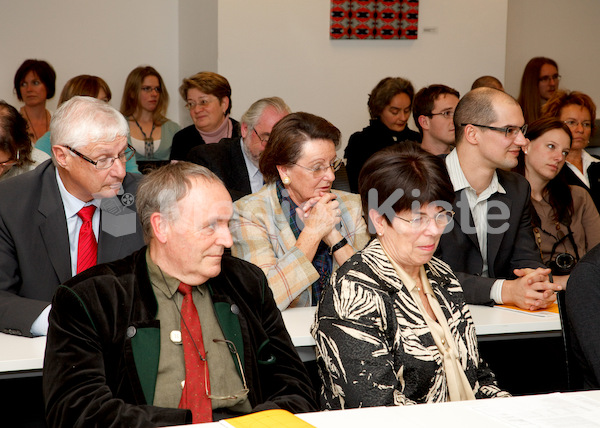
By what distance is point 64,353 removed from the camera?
187 cm

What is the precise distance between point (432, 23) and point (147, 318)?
4.85 metres

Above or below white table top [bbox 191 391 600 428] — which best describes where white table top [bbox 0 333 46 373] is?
below

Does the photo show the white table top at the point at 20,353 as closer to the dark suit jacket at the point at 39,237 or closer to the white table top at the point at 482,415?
the dark suit jacket at the point at 39,237

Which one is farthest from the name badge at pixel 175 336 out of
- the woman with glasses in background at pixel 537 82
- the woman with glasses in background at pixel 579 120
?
the woman with glasses in background at pixel 537 82

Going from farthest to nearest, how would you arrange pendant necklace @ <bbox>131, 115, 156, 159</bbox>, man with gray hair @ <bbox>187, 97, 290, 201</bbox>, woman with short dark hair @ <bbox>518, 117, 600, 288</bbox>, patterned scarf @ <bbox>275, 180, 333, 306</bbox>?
pendant necklace @ <bbox>131, 115, 156, 159</bbox>
man with gray hair @ <bbox>187, 97, 290, 201</bbox>
woman with short dark hair @ <bbox>518, 117, 600, 288</bbox>
patterned scarf @ <bbox>275, 180, 333, 306</bbox>

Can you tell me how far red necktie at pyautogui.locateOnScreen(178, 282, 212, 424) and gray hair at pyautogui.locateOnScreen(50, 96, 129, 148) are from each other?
94 cm

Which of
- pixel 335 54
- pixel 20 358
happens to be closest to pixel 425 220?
pixel 20 358

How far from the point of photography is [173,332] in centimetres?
200

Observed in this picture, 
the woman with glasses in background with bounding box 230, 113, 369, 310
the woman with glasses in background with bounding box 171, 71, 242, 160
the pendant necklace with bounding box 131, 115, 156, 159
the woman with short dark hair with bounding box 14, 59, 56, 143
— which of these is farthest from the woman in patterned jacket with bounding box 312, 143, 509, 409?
the woman with short dark hair with bounding box 14, 59, 56, 143

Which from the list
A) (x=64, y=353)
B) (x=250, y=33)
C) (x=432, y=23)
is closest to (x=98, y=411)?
(x=64, y=353)

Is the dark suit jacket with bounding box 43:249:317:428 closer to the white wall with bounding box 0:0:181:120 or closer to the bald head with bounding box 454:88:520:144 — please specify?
the bald head with bounding box 454:88:520:144

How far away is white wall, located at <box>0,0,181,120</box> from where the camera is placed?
259 inches

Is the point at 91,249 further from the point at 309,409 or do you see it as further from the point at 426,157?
the point at 426,157

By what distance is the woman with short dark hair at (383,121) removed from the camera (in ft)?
18.2
